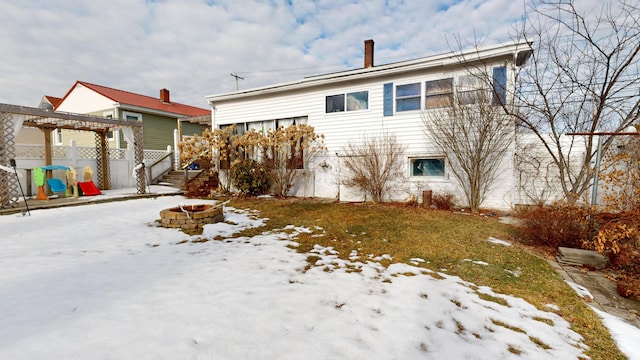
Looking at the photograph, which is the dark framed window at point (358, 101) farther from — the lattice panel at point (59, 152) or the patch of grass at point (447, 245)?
the lattice panel at point (59, 152)

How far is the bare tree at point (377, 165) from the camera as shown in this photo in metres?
9.48

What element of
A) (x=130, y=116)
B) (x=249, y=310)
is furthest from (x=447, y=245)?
(x=130, y=116)

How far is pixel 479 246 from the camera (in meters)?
4.80

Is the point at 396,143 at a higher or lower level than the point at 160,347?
higher

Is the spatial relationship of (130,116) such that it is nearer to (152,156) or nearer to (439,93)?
(152,156)

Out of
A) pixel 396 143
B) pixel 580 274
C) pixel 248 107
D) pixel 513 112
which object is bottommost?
pixel 580 274

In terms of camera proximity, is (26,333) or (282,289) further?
(282,289)

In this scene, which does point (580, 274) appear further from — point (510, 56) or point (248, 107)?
point (248, 107)

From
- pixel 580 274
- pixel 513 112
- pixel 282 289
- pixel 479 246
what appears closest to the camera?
pixel 282 289

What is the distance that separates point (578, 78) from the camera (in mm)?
6430

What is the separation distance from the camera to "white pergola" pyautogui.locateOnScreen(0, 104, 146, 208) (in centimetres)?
765

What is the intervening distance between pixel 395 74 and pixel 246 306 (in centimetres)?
925

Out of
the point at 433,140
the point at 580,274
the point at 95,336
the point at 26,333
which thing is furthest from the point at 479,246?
the point at 26,333

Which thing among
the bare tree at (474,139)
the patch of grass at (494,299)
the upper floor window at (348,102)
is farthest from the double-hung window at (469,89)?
the patch of grass at (494,299)
